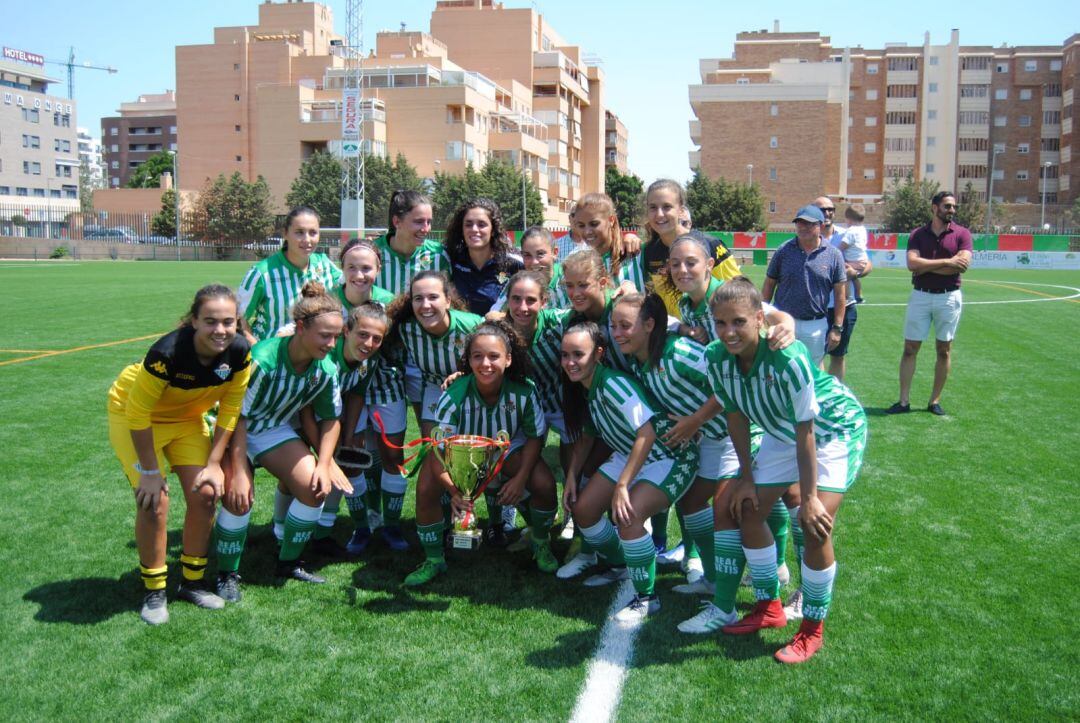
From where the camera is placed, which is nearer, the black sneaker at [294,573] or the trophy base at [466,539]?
the trophy base at [466,539]

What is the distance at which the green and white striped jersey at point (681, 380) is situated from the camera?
3.94 metres

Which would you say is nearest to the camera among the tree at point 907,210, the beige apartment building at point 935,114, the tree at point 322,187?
the tree at point 322,187

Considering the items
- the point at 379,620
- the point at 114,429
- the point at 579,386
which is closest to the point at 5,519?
the point at 114,429

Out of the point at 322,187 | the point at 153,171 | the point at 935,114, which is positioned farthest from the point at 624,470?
the point at 153,171

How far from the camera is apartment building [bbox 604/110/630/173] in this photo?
101 m

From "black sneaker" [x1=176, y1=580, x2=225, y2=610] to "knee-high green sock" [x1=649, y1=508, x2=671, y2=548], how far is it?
2.22m

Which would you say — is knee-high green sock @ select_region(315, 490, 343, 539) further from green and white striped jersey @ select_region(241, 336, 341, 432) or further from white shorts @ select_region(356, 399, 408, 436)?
green and white striped jersey @ select_region(241, 336, 341, 432)

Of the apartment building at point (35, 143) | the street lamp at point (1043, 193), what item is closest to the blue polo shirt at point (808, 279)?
the street lamp at point (1043, 193)

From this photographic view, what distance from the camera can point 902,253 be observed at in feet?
125

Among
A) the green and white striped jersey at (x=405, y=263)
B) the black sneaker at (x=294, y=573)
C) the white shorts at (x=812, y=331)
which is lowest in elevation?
the black sneaker at (x=294, y=573)

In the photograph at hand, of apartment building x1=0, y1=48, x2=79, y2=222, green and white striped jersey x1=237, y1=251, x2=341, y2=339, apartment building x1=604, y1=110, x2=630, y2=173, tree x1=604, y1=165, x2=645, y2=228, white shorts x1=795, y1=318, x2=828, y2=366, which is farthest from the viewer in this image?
apartment building x1=604, y1=110, x2=630, y2=173

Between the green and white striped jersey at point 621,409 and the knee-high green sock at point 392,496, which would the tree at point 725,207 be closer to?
the knee-high green sock at point 392,496

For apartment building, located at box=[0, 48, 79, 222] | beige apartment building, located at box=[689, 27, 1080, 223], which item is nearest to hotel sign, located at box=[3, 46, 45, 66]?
apartment building, located at box=[0, 48, 79, 222]

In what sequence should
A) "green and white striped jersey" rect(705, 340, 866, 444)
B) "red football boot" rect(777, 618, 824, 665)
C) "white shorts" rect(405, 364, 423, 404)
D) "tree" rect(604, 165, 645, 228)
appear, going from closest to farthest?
"green and white striped jersey" rect(705, 340, 866, 444) → "red football boot" rect(777, 618, 824, 665) → "white shorts" rect(405, 364, 423, 404) → "tree" rect(604, 165, 645, 228)
